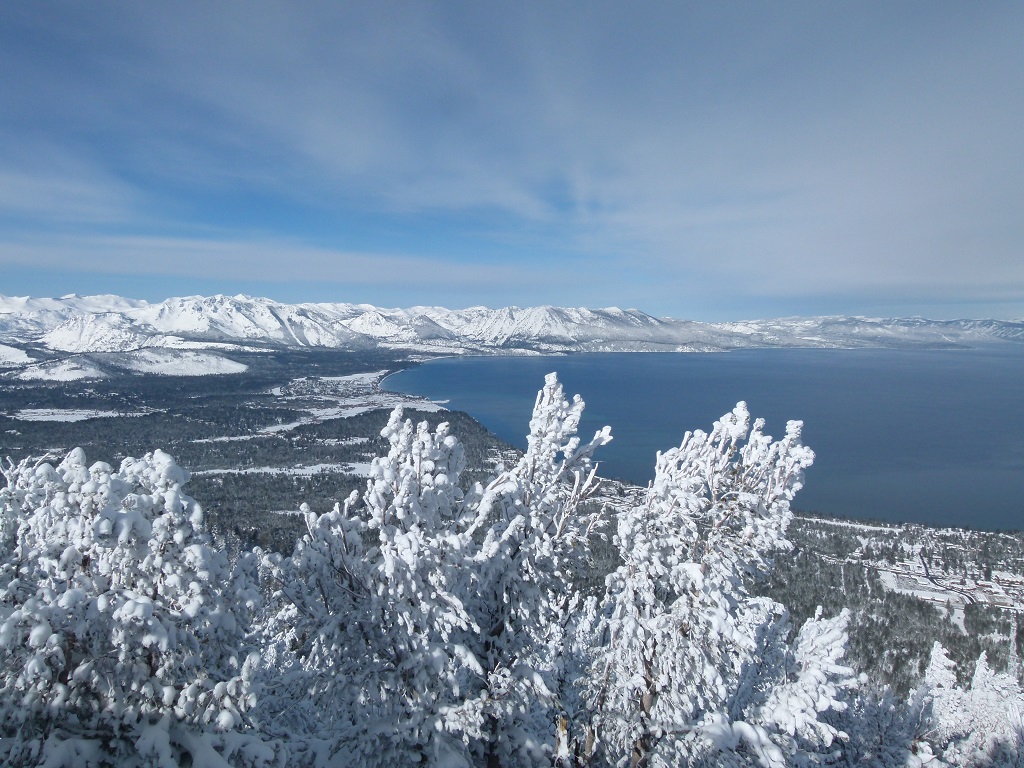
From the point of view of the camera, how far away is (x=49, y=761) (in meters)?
5.68

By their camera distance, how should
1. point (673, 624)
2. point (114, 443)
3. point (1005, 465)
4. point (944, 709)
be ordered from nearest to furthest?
→ point (673, 624) < point (944, 709) < point (1005, 465) < point (114, 443)

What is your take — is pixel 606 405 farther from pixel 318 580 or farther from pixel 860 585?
pixel 318 580

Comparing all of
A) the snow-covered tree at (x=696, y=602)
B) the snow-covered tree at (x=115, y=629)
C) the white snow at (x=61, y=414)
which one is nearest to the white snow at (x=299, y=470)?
the white snow at (x=61, y=414)

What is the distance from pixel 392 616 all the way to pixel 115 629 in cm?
339

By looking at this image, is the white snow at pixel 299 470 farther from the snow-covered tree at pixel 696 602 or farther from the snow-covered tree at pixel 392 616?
the snow-covered tree at pixel 696 602

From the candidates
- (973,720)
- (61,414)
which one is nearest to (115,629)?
(973,720)

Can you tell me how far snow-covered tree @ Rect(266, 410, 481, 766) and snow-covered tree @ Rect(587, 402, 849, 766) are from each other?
7.41 ft

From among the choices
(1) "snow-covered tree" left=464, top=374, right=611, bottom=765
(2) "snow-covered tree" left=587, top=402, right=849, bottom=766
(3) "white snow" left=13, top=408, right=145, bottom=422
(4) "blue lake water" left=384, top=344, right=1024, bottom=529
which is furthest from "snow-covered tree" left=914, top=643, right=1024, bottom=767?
(3) "white snow" left=13, top=408, right=145, bottom=422

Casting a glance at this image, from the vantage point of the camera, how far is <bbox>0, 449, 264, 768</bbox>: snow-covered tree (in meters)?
5.79

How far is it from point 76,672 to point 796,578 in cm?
7260

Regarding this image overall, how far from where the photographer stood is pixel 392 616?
816 cm

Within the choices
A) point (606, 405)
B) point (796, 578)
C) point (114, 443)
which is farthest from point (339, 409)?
point (796, 578)

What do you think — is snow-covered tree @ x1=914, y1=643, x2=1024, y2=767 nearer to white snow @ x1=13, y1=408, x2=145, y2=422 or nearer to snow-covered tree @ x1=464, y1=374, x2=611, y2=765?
snow-covered tree @ x1=464, y1=374, x2=611, y2=765

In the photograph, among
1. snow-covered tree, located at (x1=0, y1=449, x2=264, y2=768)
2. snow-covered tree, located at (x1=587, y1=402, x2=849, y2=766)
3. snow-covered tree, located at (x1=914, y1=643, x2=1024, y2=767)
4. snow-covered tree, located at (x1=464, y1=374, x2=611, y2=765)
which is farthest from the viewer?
snow-covered tree, located at (x1=914, y1=643, x2=1024, y2=767)
